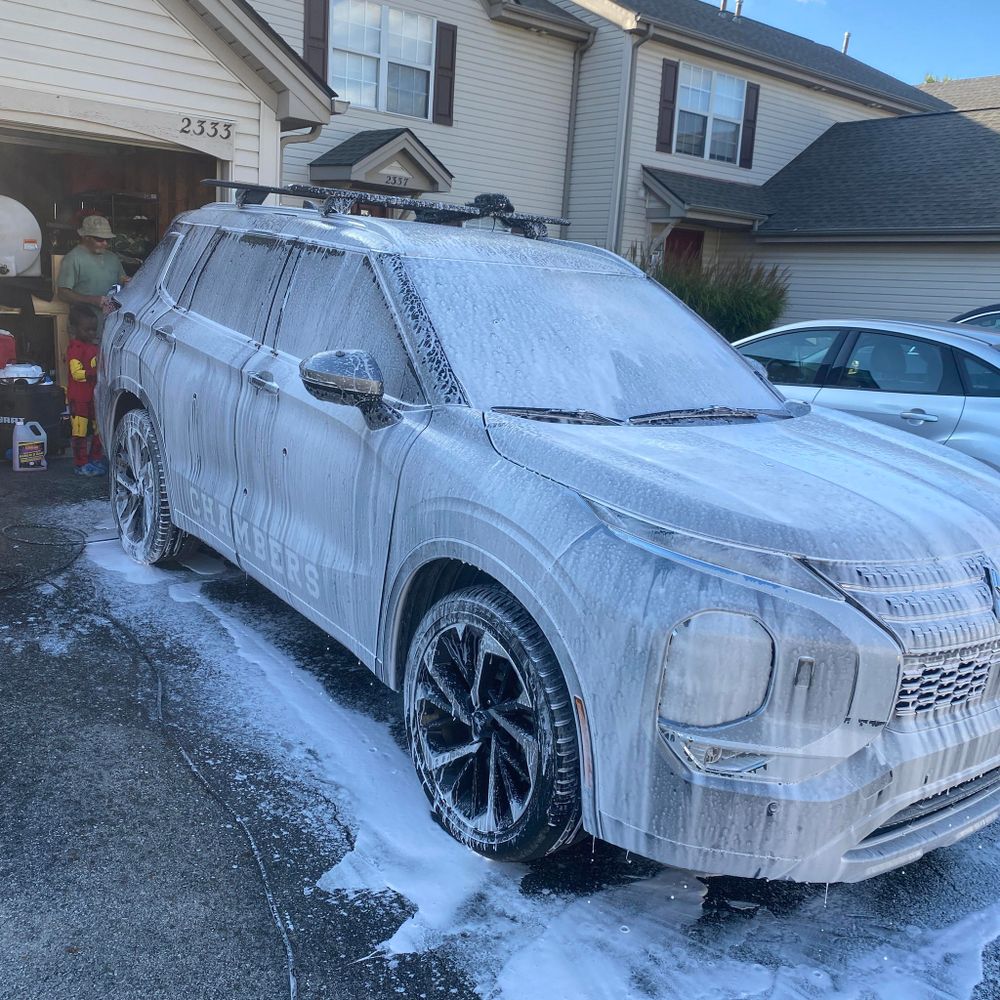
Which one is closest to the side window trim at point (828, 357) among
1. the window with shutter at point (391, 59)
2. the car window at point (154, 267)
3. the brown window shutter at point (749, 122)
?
the car window at point (154, 267)

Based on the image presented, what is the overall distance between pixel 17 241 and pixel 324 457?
7.88 metres

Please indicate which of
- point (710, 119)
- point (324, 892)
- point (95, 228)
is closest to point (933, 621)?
point (324, 892)

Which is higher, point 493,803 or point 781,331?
point 781,331

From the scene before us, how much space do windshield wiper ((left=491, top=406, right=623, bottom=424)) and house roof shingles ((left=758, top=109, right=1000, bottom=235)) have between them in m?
16.1

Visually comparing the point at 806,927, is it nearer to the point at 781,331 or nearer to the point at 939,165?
the point at 781,331

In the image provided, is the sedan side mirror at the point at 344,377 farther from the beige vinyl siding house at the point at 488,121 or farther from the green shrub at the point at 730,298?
the green shrub at the point at 730,298

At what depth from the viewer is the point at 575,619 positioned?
101 inches

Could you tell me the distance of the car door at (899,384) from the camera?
6523 millimetres

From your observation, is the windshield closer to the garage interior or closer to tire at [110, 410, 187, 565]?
tire at [110, 410, 187, 565]

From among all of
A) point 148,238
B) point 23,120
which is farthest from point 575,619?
point 148,238

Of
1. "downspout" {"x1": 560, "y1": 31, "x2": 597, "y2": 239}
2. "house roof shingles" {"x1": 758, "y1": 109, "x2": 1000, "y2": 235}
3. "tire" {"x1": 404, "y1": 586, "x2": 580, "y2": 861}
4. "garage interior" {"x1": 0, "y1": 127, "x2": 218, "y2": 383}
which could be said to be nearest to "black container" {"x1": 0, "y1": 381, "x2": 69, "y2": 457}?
"garage interior" {"x1": 0, "y1": 127, "x2": 218, "y2": 383}

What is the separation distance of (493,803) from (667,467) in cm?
113

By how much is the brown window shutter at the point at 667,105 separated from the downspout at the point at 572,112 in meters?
1.53

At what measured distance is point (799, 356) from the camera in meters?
7.46
